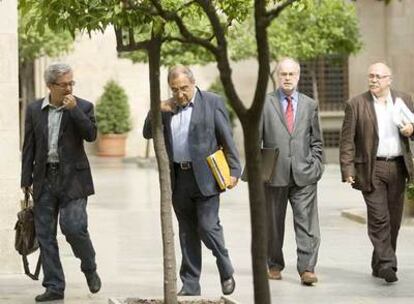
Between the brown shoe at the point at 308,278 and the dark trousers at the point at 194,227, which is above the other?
the dark trousers at the point at 194,227

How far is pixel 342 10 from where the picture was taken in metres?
39.4

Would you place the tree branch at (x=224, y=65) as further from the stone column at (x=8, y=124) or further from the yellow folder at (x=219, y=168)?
the stone column at (x=8, y=124)

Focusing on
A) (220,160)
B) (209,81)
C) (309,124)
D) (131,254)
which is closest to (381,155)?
(309,124)

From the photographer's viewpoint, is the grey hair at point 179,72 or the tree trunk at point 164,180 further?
the grey hair at point 179,72

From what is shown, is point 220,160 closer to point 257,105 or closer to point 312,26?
point 257,105

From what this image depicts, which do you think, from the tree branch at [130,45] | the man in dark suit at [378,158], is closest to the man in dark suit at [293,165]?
the man in dark suit at [378,158]

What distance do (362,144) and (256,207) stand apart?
5479 millimetres

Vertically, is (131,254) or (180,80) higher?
(180,80)

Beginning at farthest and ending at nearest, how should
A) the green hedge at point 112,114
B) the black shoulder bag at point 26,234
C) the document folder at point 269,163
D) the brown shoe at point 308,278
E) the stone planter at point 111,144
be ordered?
the stone planter at point 111,144 < the green hedge at point 112,114 < the document folder at point 269,163 < the brown shoe at point 308,278 < the black shoulder bag at point 26,234

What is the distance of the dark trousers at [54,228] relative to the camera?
11.4 meters

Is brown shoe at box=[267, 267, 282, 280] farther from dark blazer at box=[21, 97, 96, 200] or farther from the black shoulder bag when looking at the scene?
the black shoulder bag

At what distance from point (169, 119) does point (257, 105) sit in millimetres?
4094

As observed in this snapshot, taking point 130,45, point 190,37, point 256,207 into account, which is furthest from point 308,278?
point 190,37

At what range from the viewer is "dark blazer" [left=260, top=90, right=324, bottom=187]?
12641 millimetres
